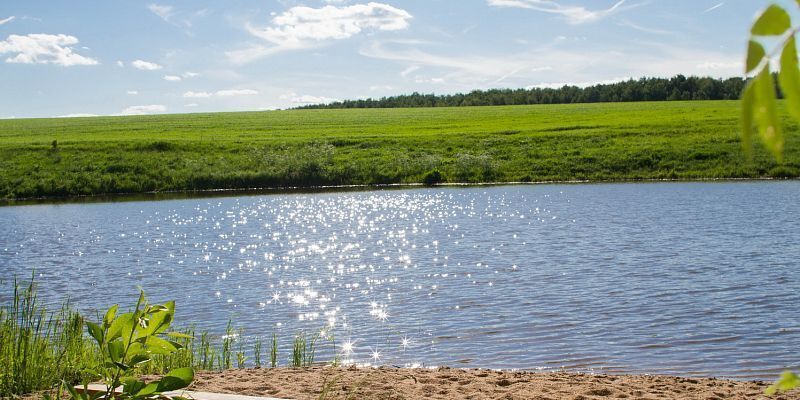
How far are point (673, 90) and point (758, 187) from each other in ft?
245

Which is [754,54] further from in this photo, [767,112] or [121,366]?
[121,366]

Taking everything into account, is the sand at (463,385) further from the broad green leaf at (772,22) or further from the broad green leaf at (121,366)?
the broad green leaf at (772,22)

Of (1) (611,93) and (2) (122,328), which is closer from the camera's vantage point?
(2) (122,328)

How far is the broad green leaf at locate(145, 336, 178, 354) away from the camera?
292 cm

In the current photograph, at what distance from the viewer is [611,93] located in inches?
4368

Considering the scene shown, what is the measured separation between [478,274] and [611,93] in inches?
3920

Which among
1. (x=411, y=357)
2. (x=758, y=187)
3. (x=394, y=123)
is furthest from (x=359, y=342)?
(x=394, y=123)

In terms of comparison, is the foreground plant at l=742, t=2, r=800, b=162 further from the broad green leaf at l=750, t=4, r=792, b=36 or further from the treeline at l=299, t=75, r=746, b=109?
the treeline at l=299, t=75, r=746, b=109

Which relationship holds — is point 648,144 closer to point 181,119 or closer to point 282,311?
point 282,311

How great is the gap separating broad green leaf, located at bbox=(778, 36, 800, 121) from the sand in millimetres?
6374

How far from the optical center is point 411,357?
10164mm

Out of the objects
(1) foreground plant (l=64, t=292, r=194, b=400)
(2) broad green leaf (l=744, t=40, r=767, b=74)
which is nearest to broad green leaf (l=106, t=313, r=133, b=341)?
(1) foreground plant (l=64, t=292, r=194, b=400)

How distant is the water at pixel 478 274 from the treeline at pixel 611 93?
238ft


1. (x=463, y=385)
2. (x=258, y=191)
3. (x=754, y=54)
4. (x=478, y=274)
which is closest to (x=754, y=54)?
(x=754, y=54)
